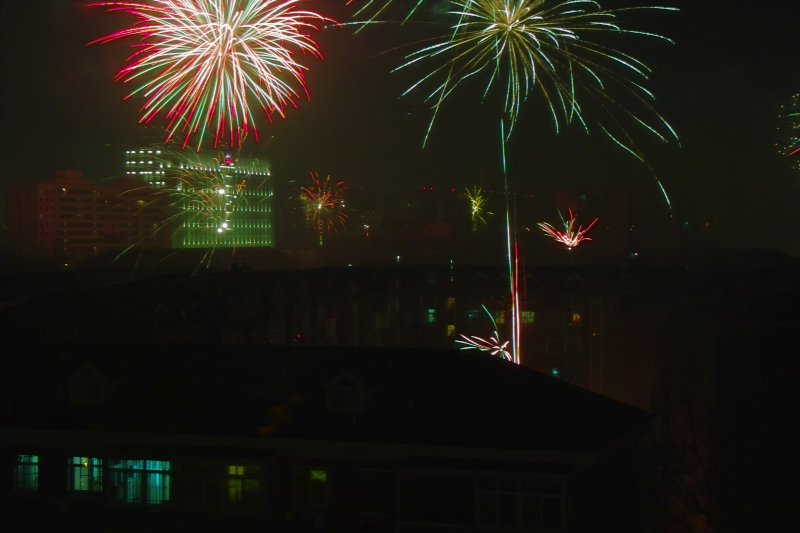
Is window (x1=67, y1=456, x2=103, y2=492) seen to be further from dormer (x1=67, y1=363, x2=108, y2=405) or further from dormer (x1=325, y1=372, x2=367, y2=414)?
dormer (x1=325, y1=372, x2=367, y2=414)

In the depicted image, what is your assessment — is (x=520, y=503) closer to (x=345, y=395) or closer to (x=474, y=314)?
(x=345, y=395)

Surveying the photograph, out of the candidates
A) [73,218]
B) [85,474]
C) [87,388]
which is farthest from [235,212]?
[85,474]

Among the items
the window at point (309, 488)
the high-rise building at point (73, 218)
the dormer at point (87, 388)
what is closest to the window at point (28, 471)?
the dormer at point (87, 388)

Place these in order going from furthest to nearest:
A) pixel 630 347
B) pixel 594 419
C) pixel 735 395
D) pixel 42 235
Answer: pixel 42 235, pixel 630 347, pixel 735 395, pixel 594 419

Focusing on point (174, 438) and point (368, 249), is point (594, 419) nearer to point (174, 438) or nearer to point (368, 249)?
point (174, 438)

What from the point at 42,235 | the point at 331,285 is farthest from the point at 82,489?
the point at 42,235

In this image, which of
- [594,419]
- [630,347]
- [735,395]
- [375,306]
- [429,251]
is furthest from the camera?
[429,251]

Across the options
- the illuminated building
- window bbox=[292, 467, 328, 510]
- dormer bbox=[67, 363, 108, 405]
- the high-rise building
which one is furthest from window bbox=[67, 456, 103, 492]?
the high-rise building
